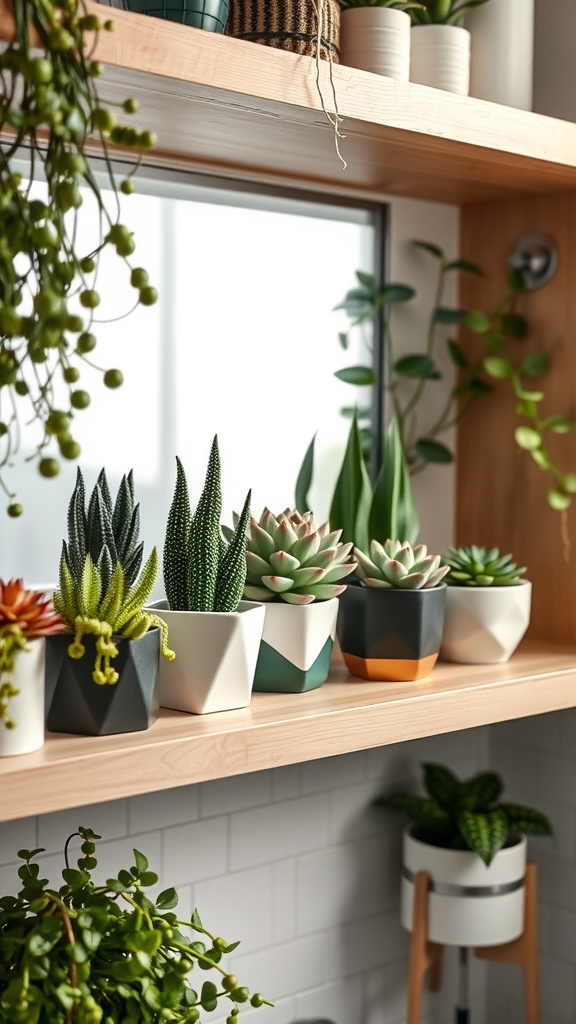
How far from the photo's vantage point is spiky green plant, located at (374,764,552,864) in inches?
65.2

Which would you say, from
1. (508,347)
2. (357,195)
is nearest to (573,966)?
(508,347)

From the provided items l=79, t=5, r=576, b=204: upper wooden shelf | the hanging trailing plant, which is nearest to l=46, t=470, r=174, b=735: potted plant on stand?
the hanging trailing plant

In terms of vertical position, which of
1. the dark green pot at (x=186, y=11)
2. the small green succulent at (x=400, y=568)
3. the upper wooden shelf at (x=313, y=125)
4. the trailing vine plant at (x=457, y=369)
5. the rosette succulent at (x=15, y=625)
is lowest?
the rosette succulent at (x=15, y=625)

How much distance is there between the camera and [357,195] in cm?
167

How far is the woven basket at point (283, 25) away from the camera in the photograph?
118 centimetres

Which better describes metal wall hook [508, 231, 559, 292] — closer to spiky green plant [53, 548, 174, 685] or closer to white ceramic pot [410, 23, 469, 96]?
white ceramic pot [410, 23, 469, 96]

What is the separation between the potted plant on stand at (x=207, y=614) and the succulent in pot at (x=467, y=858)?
57 centimetres

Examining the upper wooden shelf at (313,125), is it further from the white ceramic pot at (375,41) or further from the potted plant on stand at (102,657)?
the potted plant on stand at (102,657)

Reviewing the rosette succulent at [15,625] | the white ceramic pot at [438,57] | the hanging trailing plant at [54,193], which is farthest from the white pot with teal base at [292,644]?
the white ceramic pot at [438,57]

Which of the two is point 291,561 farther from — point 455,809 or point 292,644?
point 455,809

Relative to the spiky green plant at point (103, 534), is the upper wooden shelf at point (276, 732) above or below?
below

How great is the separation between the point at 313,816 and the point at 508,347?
74 centimetres

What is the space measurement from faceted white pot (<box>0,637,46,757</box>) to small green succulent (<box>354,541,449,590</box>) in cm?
45

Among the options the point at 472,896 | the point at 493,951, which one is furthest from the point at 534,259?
the point at 493,951
